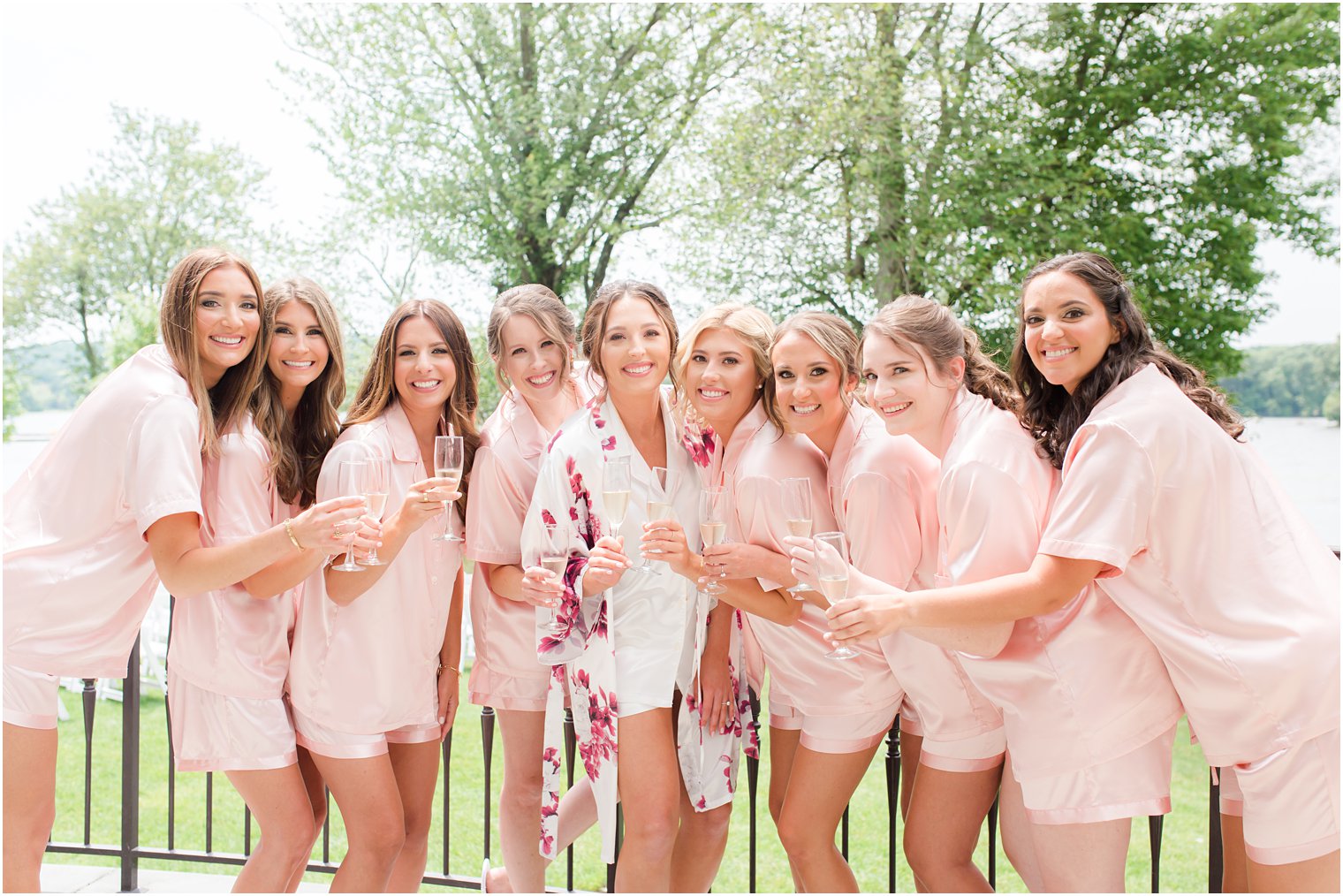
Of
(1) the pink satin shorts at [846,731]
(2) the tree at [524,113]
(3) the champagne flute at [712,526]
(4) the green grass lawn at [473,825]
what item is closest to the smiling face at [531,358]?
(3) the champagne flute at [712,526]

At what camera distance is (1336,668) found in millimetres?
2348

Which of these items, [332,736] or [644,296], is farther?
[644,296]

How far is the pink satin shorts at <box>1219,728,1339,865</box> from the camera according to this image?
7.74 feet

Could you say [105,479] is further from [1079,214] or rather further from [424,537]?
[1079,214]

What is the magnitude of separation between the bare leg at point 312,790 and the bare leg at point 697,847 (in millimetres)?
1209

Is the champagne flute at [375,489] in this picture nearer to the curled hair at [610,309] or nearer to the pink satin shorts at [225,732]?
the pink satin shorts at [225,732]

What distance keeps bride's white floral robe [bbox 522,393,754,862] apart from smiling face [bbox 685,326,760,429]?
8.9 inches

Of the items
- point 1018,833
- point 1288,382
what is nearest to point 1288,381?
point 1288,382

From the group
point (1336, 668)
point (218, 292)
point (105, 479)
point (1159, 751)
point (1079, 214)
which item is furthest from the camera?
point (1079, 214)

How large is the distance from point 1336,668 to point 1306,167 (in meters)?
11.9

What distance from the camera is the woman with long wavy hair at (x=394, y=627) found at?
3.03 m

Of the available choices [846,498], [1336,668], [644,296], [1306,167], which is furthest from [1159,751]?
[1306,167]

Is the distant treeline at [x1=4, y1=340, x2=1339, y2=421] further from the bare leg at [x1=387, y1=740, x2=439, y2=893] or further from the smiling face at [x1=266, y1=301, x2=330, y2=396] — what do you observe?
the smiling face at [x1=266, y1=301, x2=330, y2=396]

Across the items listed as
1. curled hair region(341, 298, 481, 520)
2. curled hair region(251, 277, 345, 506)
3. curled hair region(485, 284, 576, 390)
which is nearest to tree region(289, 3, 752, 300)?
curled hair region(485, 284, 576, 390)
